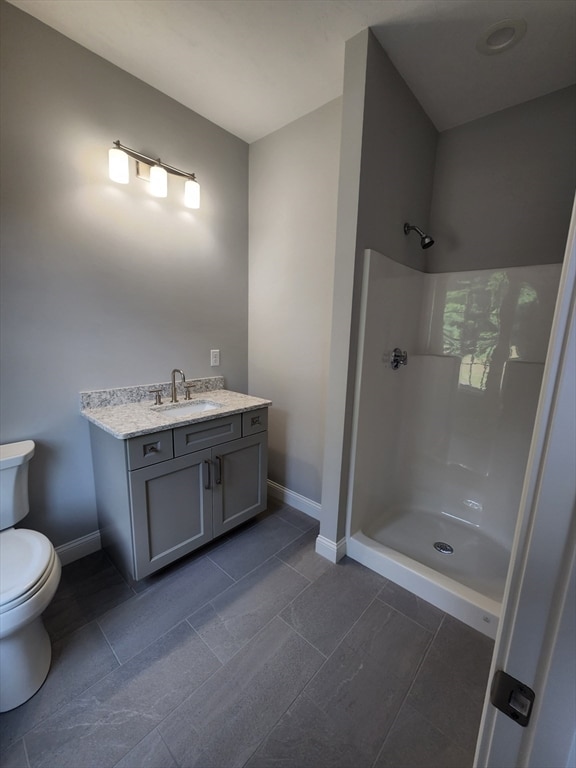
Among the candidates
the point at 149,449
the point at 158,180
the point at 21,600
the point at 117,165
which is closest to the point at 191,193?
the point at 158,180

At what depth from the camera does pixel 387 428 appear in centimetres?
205

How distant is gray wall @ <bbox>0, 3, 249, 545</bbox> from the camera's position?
1407mm

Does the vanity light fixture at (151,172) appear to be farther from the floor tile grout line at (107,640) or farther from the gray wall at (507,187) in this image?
the floor tile grout line at (107,640)

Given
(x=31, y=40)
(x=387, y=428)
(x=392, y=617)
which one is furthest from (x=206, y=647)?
(x=31, y=40)

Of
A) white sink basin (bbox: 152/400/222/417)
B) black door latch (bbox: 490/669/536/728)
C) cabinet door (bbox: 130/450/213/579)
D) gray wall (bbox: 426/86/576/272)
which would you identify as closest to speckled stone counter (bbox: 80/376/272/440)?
white sink basin (bbox: 152/400/222/417)

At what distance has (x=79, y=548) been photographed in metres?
1.76

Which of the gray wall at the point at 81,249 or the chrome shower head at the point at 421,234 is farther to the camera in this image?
the chrome shower head at the point at 421,234

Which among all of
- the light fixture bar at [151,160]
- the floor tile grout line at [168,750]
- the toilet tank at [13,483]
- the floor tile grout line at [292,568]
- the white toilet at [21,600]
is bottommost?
the floor tile grout line at [168,750]

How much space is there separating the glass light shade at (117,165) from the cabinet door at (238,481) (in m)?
1.52

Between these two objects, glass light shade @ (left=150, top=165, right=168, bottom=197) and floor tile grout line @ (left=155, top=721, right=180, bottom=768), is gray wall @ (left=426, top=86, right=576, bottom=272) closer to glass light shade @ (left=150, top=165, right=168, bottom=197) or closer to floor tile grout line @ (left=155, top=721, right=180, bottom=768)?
glass light shade @ (left=150, top=165, right=168, bottom=197)

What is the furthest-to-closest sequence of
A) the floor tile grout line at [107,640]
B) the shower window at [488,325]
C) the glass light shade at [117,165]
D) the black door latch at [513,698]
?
the shower window at [488,325], the glass light shade at [117,165], the floor tile grout line at [107,640], the black door latch at [513,698]

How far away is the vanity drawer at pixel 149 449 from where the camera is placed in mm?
1409

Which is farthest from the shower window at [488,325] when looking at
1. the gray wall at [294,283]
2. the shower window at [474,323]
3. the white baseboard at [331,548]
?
the white baseboard at [331,548]

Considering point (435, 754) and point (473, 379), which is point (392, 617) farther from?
point (473, 379)
